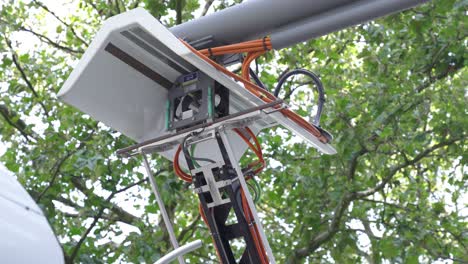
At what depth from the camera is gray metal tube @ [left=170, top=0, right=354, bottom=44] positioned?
3.08m

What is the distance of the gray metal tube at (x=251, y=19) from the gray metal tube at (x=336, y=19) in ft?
0.08

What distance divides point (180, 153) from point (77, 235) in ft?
18.3

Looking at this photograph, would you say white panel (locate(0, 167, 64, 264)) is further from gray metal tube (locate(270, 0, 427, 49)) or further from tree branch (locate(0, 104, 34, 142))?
tree branch (locate(0, 104, 34, 142))

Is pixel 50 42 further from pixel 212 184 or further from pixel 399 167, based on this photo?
pixel 212 184

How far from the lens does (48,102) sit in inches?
394

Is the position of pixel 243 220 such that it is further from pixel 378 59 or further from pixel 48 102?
pixel 48 102

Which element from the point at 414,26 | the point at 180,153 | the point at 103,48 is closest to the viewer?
the point at 103,48

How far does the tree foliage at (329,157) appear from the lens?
8570 mm

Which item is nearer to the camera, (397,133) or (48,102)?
(397,133)

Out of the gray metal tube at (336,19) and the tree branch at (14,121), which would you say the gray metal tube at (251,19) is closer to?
the gray metal tube at (336,19)

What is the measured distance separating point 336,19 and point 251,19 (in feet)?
1.14

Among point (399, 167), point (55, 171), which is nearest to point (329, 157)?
point (399, 167)

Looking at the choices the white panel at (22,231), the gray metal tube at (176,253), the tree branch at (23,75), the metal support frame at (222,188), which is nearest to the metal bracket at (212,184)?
the metal support frame at (222,188)

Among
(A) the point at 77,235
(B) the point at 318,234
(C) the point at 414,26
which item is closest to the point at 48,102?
(A) the point at 77,235
